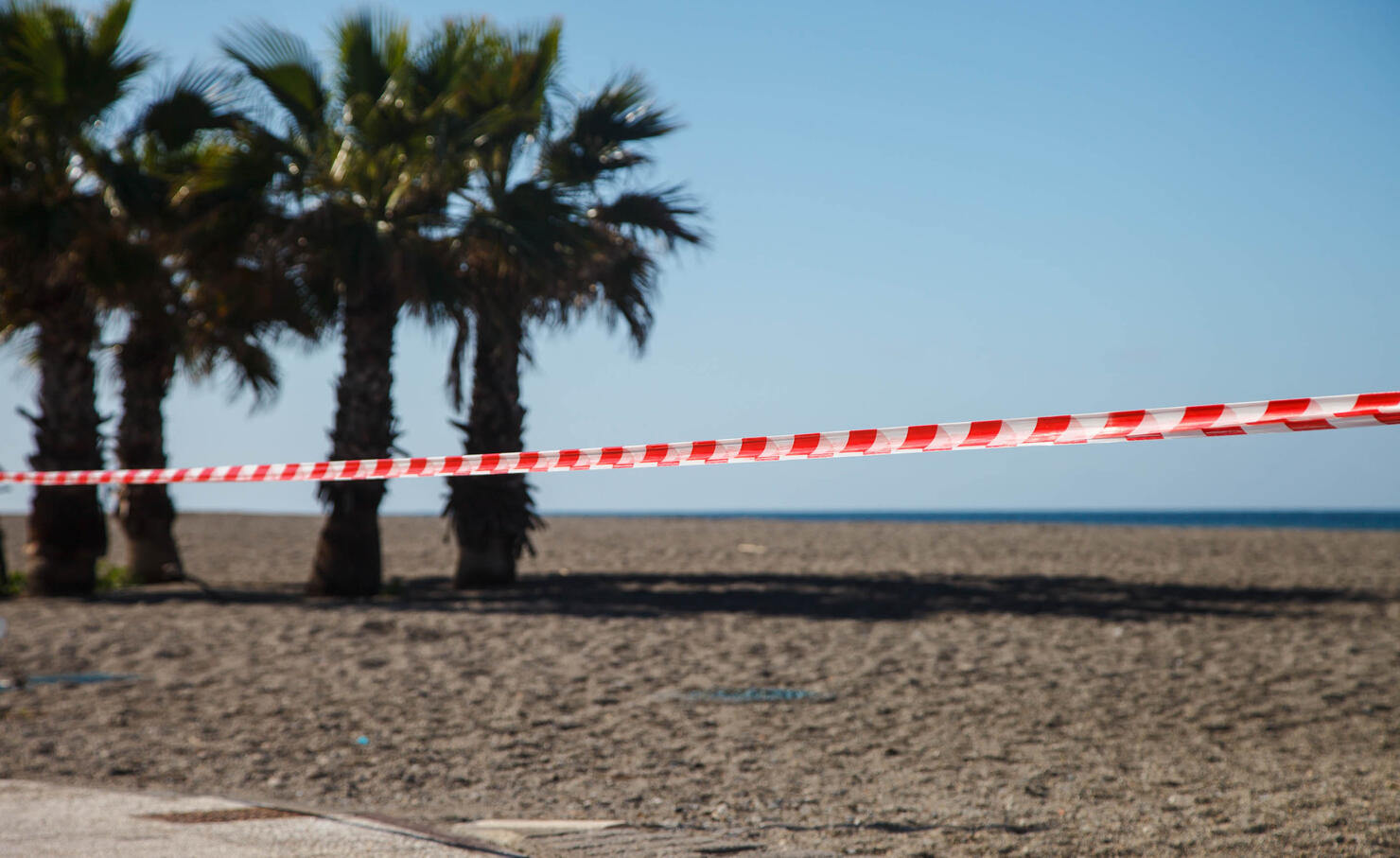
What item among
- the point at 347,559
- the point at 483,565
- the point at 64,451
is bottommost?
the point at 483,565

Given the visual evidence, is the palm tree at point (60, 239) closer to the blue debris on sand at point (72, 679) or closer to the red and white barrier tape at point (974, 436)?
the blue debris on sand at point (72, 679)

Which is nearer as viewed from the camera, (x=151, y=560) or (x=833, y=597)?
(x=833, y=597)

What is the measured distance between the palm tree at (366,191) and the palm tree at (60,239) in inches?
58.8

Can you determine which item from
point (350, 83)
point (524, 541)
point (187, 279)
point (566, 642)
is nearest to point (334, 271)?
point (350, 83)

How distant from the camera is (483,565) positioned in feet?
47.6

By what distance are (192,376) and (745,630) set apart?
1050 centimetres

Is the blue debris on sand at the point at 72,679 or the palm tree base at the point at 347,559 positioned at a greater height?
the palm tree base at the point at 347,559

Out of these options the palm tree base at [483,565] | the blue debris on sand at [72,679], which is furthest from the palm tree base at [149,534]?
the blue debris on sand at [72,679]

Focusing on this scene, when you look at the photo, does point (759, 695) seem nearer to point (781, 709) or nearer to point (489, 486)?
point (781, 709)

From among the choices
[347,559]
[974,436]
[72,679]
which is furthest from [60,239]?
[974,436]

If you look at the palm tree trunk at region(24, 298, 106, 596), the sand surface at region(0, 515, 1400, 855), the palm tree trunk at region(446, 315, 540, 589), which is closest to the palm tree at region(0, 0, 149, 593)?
the palm tree trunk at region(24, 298, 106, 596)

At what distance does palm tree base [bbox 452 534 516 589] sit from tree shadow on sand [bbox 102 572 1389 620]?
0.67 ft

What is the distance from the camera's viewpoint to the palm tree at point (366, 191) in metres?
12.5

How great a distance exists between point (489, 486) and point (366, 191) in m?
3.90
